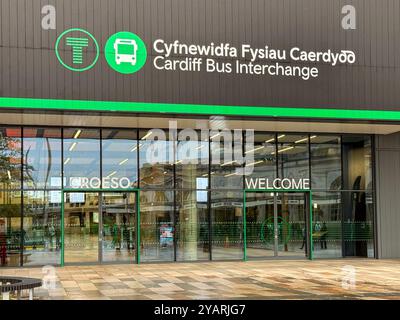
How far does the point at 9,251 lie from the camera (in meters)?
19.6

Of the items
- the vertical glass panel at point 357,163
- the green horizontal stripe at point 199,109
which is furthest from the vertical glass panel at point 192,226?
the vertical glass panel at point 357,163

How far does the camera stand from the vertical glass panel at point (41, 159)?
65.3 ft

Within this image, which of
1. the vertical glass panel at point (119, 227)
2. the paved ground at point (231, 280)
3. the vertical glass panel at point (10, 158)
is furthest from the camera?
the vertical glass panel at point (119, 227)

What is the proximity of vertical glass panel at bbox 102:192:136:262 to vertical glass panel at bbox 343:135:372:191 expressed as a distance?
784 centimetres

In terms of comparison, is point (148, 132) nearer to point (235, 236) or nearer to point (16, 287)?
point (235, 236)

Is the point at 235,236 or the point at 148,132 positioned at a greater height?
the point at 148,132

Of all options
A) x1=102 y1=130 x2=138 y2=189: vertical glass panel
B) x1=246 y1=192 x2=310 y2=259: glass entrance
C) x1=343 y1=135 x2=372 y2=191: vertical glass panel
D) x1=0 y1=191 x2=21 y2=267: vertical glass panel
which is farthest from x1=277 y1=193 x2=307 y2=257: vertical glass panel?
x1=0 y1=191 x2=21 y2=267: vertical glass panel

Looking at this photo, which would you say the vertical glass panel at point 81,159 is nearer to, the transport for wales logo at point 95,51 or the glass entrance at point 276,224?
the transport for wales logo at point 95,51

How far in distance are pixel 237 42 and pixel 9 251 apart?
31.9 ft

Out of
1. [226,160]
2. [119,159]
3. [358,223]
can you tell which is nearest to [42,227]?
[119,159]

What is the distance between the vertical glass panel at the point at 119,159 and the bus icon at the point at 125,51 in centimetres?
337

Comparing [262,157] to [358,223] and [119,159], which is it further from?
[119,159]

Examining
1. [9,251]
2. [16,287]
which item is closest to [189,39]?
[9,251]

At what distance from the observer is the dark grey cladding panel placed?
17391 millimetres
